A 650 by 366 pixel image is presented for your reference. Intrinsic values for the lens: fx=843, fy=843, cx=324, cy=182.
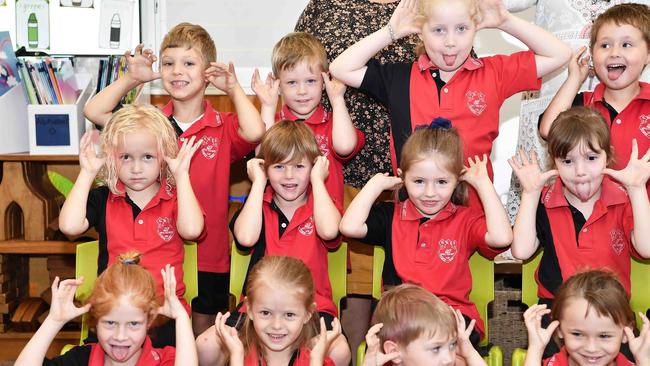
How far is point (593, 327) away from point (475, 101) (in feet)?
2.68

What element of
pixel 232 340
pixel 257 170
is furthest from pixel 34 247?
pixel 232 340

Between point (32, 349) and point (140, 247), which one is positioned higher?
point (140, 247)

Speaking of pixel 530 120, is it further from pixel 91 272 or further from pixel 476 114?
pixel 91 272

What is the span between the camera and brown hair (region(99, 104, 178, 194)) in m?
2.58

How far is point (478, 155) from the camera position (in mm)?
2633

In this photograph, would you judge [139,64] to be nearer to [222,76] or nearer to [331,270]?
[222,76]

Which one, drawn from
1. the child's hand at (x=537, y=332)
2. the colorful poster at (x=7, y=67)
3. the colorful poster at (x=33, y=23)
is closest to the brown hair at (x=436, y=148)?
the child's hand at (x=537, y=332)

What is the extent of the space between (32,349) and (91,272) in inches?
17.5

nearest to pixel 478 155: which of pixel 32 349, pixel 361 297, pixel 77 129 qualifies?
pixel 361 297

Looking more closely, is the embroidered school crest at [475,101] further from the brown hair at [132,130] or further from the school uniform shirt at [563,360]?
the brown hair at [132,130]

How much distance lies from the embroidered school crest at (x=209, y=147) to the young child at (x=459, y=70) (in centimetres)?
51

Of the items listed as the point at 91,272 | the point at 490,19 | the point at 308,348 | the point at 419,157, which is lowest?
the point at 308,348

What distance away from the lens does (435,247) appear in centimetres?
248

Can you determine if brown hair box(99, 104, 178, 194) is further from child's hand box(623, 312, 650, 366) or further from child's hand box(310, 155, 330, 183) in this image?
child's hand box(623, 312, 650, 366)
